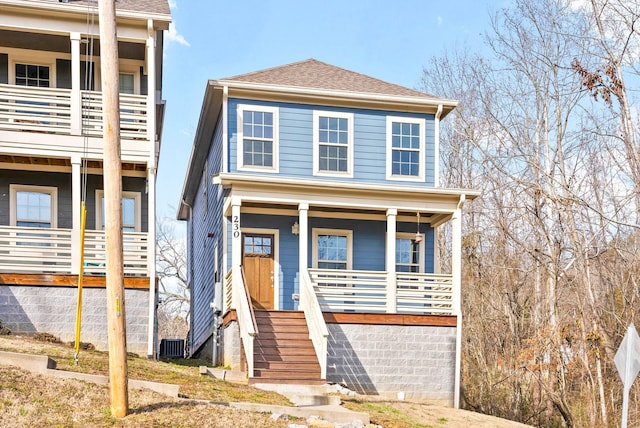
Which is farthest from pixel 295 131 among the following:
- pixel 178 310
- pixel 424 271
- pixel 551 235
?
pixel 178 310

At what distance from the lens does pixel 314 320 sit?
49.2 ft

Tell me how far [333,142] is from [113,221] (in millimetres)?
9527

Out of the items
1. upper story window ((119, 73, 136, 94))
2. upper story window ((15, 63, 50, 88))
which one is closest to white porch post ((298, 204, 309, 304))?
upper story window ((119, 73, 136, 94))

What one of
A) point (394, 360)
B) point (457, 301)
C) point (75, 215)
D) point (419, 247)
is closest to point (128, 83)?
point (75, 215)

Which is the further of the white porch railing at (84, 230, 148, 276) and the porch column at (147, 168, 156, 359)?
the white porch railing at (84, 230, 148, 276)

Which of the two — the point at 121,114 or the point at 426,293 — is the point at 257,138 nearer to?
the point at 121,114

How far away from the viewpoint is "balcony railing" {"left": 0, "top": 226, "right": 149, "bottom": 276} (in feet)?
48.6

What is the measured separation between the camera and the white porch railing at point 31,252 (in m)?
14.8

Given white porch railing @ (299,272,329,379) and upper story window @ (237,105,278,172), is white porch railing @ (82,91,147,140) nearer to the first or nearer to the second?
upper story window @ (237,105,278,172)

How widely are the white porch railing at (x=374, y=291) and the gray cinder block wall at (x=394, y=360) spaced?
2.08ft

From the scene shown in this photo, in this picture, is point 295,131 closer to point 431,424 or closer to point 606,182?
point 431,424

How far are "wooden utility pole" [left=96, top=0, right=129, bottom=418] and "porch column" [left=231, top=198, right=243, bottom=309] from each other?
6.52m

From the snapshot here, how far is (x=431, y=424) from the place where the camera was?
40.4ft

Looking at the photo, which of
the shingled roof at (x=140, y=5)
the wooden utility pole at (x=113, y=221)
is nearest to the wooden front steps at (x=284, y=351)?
the wooden utility pole at (x=113, y=221)
